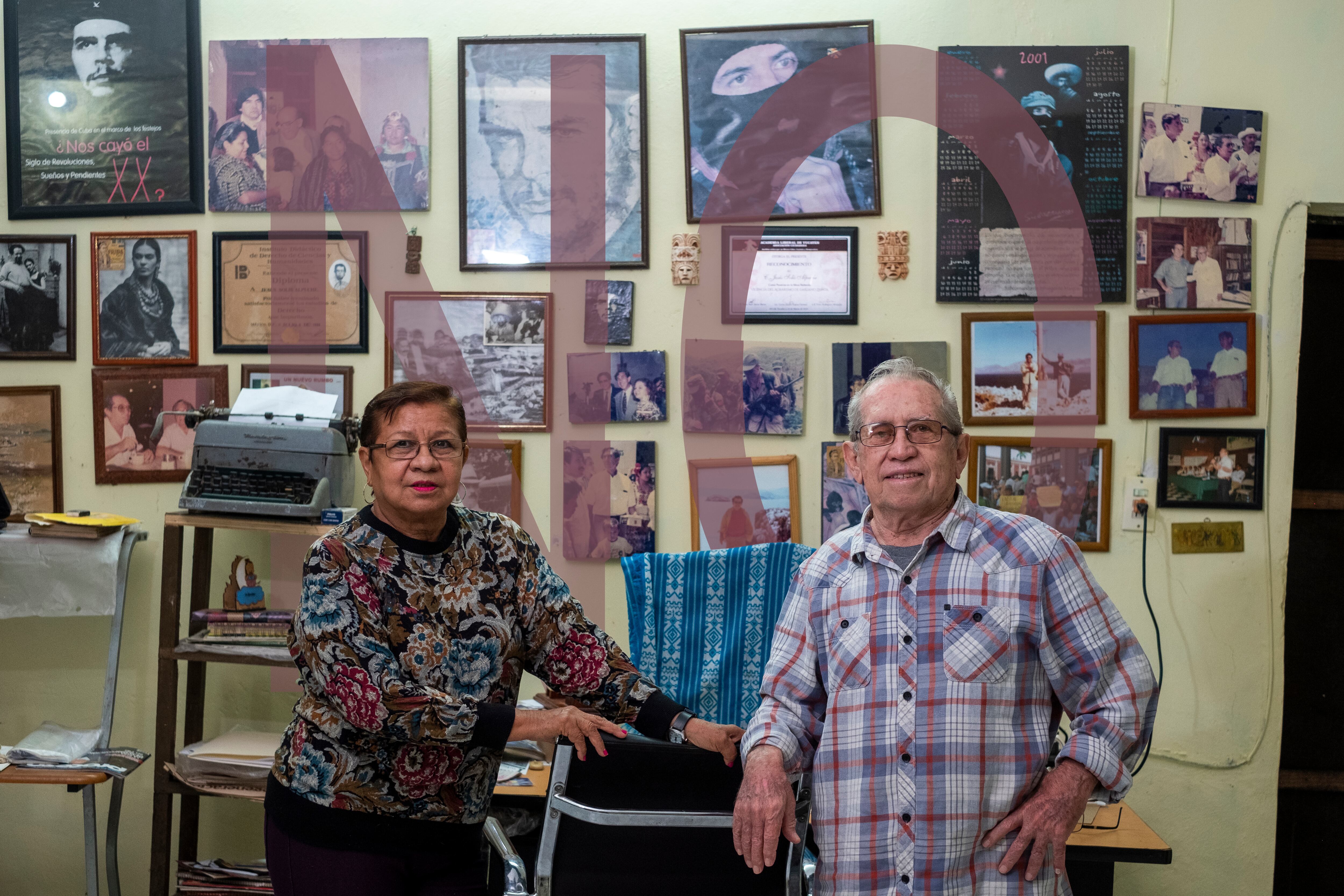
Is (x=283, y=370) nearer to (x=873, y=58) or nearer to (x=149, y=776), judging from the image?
(x=149, y=776)

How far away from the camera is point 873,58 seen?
9.68 feet

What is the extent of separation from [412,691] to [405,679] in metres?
0.05

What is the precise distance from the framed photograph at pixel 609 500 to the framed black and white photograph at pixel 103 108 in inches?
53.1

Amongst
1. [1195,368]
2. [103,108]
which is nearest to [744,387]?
[1195,368]

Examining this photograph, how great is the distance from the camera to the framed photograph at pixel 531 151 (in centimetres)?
298

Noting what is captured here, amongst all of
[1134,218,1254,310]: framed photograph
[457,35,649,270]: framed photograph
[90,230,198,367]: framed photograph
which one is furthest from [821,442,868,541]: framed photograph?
[90,230,198,367]: framed photograph

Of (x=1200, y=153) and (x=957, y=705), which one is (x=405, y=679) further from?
(x=1200, y=153)

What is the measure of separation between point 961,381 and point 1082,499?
1.53 ft

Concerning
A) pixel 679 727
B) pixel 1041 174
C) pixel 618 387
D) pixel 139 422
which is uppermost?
pixel 1041 174

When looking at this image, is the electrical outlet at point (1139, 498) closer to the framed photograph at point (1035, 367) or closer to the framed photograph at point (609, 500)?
the framed photograph at point (1035, 367)

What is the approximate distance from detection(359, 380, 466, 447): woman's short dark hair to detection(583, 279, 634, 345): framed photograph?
126 cm

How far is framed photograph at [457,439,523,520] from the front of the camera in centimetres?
300

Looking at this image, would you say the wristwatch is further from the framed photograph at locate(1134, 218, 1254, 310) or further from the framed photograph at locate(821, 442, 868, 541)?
the framed photograph at locate(1134, 218, 1254, 310)

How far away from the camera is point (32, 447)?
3059mm
